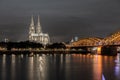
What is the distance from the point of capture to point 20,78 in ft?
116

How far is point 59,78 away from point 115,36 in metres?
91.7

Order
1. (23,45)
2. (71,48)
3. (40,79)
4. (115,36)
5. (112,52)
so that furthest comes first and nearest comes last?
1. (71,48)
2. (23,45)
3. (115,36)
4. (112,52)
5. (40,79)

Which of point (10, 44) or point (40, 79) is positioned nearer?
point (40, 79)

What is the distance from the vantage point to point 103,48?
407 ft

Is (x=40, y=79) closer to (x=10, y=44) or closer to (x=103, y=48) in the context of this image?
(x=103, y=48)

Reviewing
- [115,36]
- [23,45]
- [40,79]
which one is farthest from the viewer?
[23,45]

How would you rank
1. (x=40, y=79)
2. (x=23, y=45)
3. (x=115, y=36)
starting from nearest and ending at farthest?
(x=40, y=79)
(x=115, y=36)
(x=23, y=45)

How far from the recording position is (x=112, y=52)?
11662 centimetres

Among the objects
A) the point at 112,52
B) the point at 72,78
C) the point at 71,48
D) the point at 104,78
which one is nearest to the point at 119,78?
the point at 104,78

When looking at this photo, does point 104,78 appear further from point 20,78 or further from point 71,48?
point 71,48

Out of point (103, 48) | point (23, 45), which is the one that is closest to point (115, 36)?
point (103, 48)

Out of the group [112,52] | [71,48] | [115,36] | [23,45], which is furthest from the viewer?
[71,48]

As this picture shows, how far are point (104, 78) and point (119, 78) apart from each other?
1488 mm

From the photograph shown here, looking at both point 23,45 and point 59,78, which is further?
point 23,45
